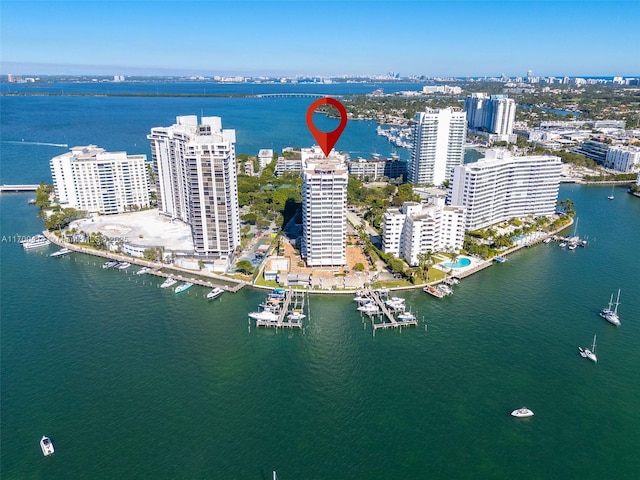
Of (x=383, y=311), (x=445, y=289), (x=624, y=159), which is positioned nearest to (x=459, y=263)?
(x=445, y=289)

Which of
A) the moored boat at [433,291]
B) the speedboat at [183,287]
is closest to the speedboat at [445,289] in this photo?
the moored boat at [433,291]

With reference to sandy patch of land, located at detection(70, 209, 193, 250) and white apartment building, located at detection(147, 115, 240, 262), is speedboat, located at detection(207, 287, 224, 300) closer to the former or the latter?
white apartment building, located at detection(147, 115, 240, 262)

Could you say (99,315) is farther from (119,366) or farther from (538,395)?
(538,395)

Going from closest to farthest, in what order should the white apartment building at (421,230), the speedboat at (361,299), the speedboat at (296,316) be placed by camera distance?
Result: the speedboat at (296,316)
the speedboat at (361,299)
the white apartment building at (421,230)

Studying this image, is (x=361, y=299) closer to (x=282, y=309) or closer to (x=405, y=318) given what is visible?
(x=405, y=318)

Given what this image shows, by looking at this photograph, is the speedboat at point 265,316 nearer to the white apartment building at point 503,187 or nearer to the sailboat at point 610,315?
the sailboat at point 610,315

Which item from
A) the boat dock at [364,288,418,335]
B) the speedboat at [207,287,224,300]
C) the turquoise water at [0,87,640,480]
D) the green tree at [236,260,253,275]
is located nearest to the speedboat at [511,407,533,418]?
the turquoise water at [0,87,640,480]

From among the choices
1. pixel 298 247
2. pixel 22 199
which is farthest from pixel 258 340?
pixel 22 199
